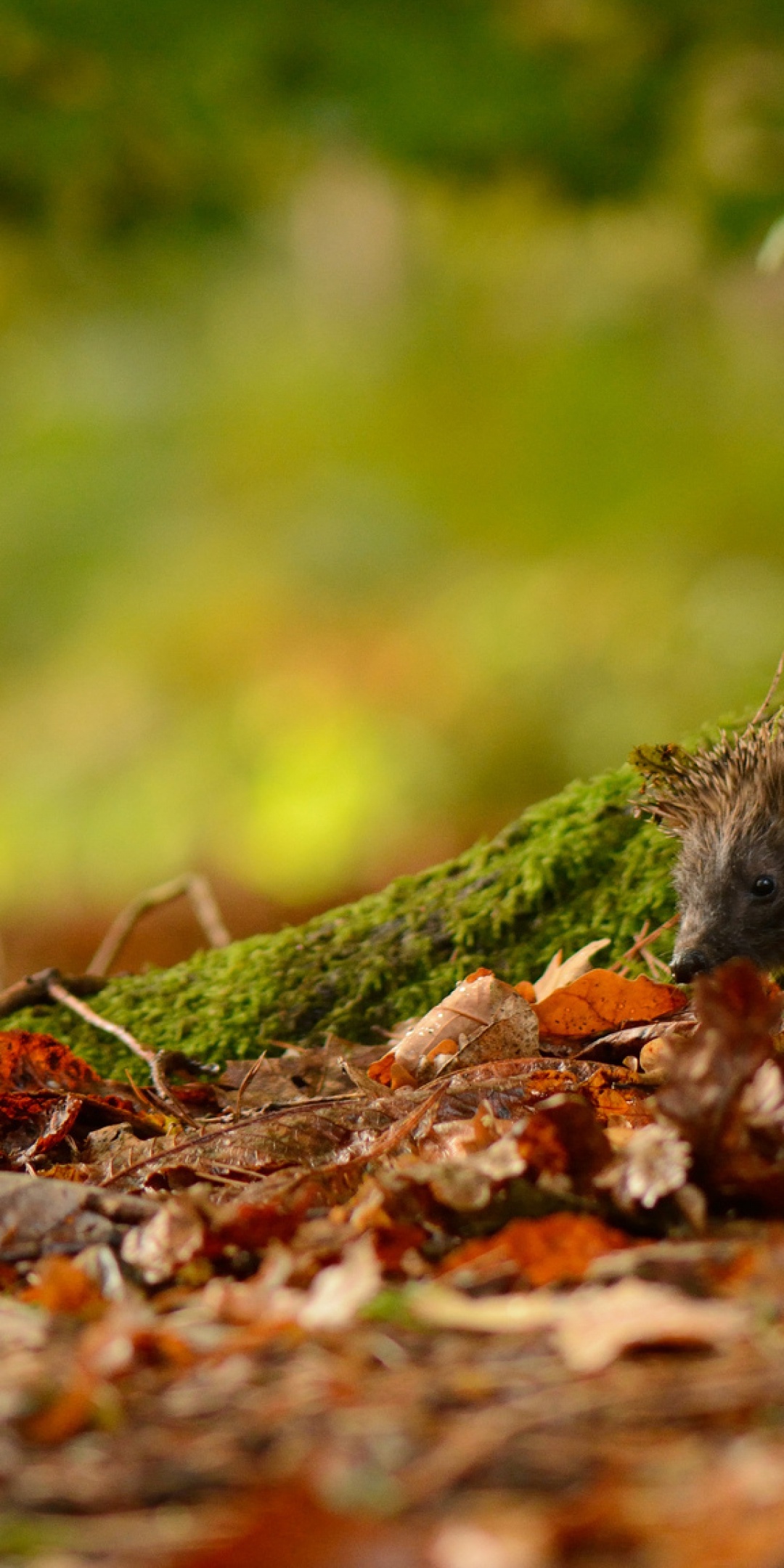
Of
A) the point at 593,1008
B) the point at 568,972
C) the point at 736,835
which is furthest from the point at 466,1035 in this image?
the point at 736,835

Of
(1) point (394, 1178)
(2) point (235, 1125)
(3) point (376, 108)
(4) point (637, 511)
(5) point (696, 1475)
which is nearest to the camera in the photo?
(5) point (696, 1475)

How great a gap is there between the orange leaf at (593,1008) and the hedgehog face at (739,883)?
1.01 meters

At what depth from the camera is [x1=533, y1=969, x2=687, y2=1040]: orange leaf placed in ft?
9.00

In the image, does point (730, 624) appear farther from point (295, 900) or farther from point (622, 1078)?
point (622, 1078)

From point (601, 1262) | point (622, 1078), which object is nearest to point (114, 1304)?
point (601, 1262)

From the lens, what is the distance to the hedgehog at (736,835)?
12.5 feet

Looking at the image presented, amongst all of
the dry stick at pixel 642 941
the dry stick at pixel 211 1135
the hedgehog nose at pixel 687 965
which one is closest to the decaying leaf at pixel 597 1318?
the dry stick at pixel 211 1135

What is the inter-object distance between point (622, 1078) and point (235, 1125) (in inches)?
28.1

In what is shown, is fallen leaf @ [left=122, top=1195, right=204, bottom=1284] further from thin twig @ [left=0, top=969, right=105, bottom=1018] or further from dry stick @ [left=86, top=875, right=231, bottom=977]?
dry stick @ [left=86, top=875, right=231, bottom=977]

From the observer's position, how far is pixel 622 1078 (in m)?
2.31

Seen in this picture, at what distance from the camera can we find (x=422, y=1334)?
123 centimetres

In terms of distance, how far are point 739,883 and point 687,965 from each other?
0.49 metres

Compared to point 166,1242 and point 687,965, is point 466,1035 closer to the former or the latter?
point 687,965

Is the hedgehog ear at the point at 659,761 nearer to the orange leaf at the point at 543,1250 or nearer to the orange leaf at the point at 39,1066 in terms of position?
the orange leaf at the point at 39,1066
